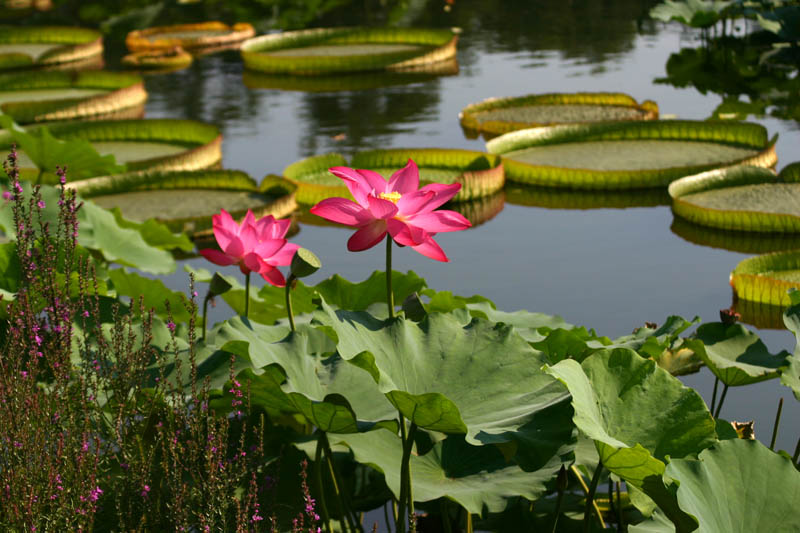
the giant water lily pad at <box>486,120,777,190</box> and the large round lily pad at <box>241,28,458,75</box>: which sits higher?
the large round lily pad at <box>241,28,458,75</box>

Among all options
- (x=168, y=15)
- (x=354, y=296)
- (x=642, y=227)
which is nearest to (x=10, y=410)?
(x=354, y=296)

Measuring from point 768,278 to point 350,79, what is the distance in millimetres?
4931

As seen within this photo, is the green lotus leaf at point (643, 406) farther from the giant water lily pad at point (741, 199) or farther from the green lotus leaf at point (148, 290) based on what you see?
the giant water lily pad at point (741, 199)

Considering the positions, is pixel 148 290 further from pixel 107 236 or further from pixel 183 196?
pixel 183 196

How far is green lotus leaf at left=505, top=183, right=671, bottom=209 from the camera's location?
4.48 metres

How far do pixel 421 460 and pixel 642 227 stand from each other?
273 centimetres

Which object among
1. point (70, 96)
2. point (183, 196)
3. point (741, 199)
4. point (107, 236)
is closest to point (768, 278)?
point (741, 199)

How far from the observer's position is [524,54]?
8.27m

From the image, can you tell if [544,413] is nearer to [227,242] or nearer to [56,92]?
[227,242]

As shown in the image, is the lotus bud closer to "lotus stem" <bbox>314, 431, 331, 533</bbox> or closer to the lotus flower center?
the lotus flower center

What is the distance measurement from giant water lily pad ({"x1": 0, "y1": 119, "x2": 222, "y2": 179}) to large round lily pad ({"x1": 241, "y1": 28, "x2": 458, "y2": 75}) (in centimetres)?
219

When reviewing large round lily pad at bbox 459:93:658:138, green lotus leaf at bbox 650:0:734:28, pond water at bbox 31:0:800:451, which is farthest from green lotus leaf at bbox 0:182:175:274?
green lotus leaf at bbox 650:0:734:28

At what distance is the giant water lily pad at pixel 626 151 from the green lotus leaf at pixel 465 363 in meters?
3.11

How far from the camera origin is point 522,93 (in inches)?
268
